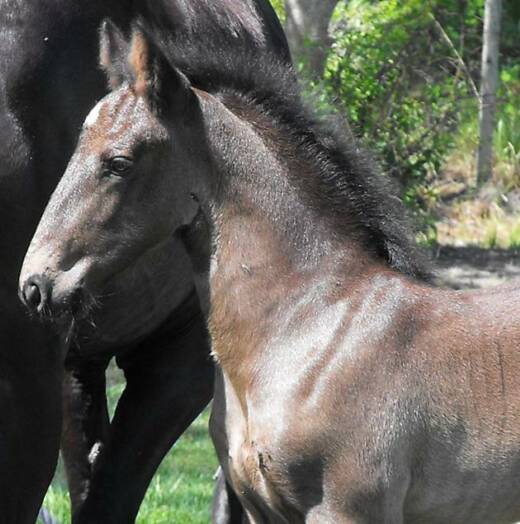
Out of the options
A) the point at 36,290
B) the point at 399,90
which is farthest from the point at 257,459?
the point at 399,90

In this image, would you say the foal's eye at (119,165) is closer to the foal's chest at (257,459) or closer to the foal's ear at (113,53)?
the foal's ear at (113,53)

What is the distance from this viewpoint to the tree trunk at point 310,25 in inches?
383

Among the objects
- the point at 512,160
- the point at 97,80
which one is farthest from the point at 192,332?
the point at 512,160

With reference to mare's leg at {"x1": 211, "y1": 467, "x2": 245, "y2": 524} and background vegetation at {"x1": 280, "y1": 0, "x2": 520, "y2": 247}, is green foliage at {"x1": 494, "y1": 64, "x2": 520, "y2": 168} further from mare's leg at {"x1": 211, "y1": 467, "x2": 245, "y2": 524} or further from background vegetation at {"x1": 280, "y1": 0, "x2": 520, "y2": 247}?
mare's leg at {"x1": 211, "y1": 467, "x2": 245, "y2": 524}

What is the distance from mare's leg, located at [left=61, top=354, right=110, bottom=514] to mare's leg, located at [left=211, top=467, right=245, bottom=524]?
48 cm

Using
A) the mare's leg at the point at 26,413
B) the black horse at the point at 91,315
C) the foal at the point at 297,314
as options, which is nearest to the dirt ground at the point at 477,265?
the black horse at the point at 91,315

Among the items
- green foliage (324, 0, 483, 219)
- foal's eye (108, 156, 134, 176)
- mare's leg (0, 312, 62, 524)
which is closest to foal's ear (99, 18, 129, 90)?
foal's eye (108, 156, 134, 176)

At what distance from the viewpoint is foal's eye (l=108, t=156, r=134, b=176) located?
3484 mm

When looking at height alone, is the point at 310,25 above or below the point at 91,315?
below

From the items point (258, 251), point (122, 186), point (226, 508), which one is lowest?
point (226, 508)

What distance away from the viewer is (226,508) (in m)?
4.83

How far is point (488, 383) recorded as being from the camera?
3561 mm

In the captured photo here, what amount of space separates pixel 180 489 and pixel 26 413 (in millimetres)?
2311

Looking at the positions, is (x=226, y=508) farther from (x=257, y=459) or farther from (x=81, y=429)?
(x=257, y=459)
